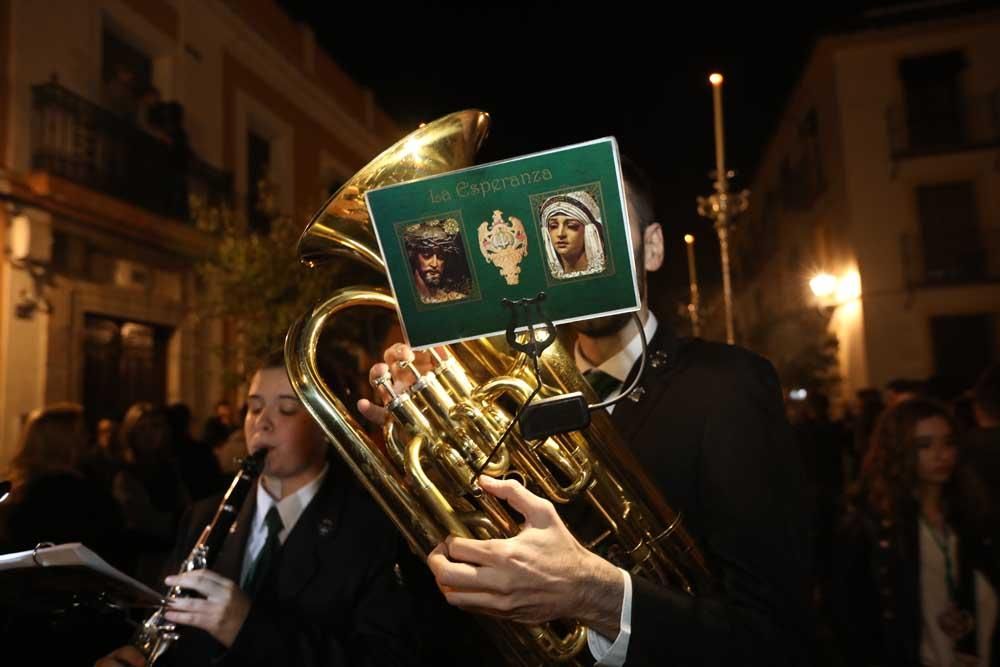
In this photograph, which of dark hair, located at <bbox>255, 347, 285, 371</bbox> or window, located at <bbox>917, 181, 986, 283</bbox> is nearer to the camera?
dark hair, located at <bbox>255, 347, 285, 371</bbox>

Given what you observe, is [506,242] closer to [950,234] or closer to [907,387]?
[907,387]

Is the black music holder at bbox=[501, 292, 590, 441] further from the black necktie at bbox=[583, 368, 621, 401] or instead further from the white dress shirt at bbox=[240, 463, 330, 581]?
the white dress shirt at bbox=[240, 463, 330, 581]

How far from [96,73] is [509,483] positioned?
1000 centimetres

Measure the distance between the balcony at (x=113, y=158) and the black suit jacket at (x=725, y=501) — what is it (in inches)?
343

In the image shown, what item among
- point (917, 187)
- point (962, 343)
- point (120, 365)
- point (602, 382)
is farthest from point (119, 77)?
point (962, 343)

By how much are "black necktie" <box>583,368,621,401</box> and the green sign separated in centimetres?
58

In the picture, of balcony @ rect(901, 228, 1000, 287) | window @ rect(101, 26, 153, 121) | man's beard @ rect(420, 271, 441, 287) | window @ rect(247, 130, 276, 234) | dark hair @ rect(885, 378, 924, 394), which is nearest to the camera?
man's beard @ rect(420, 271, 441, 287)

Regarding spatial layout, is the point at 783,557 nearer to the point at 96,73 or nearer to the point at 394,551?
the point at 394,551

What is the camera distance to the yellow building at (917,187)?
1477 cm

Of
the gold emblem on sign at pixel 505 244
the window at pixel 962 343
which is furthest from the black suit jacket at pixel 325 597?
the window at pixel 962 343

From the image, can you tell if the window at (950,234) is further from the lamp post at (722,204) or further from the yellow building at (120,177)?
the yellow building at (120,177)

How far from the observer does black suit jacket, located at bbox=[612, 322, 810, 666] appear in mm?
1356

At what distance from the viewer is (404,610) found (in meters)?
2.09

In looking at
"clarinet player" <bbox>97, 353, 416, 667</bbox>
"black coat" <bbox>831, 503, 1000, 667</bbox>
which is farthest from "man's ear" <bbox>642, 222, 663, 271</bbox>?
"black coat" <bbox>831, 503, 1000, 667</bbox>
